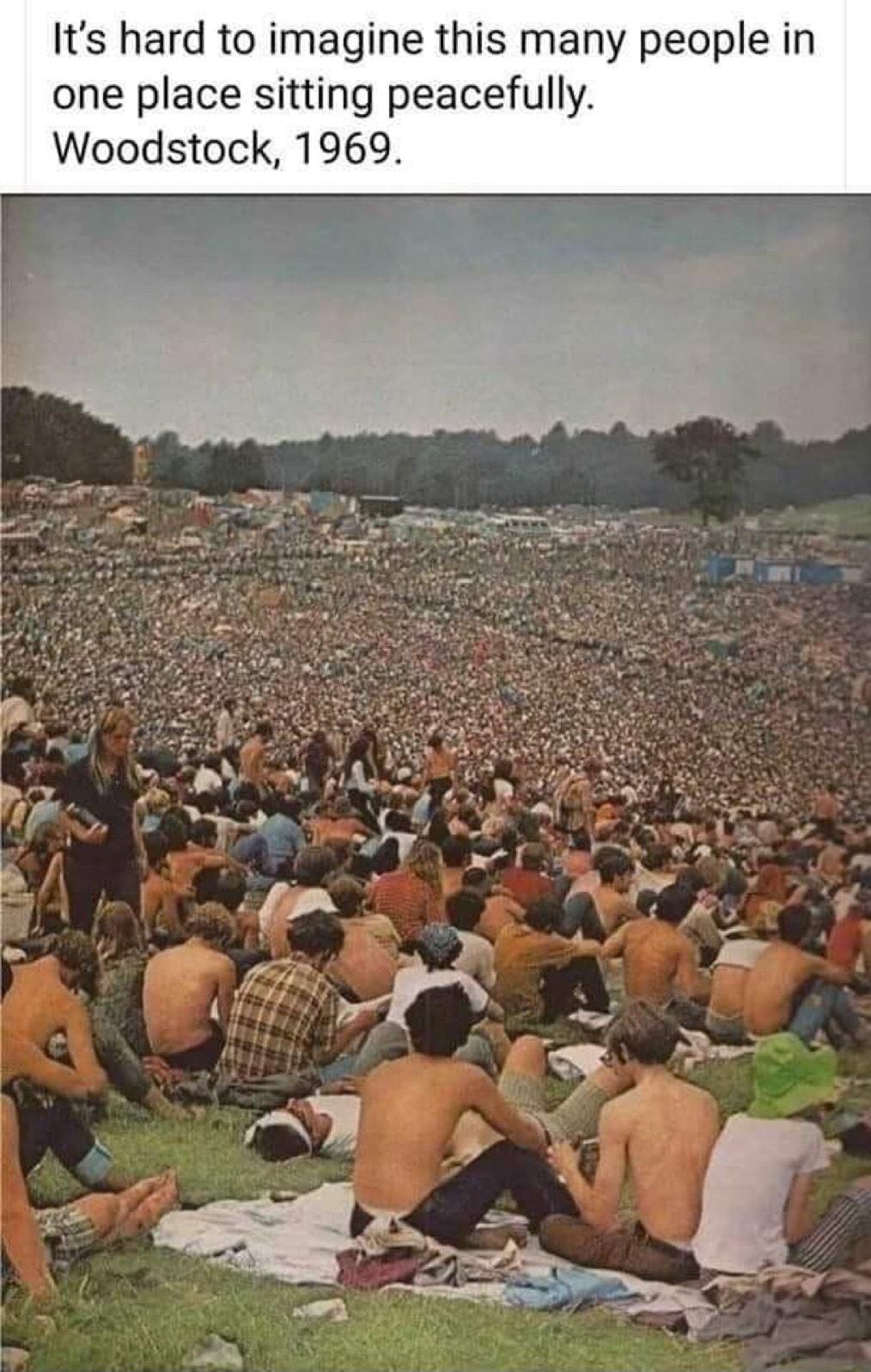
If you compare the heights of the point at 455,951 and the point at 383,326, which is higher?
the point at 383,326

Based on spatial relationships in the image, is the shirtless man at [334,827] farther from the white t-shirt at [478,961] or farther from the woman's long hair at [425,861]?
the white t-shirt at [478,961]

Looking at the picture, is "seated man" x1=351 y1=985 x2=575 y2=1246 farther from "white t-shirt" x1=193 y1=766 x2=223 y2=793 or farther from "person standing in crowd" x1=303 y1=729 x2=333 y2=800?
"white t-shirt" x1=193 y1=766 x2=223 y2=793

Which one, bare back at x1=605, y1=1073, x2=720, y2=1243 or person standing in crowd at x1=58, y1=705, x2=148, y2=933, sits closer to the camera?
bare back at x1=605, y1=1073, x2=720, y2=1243

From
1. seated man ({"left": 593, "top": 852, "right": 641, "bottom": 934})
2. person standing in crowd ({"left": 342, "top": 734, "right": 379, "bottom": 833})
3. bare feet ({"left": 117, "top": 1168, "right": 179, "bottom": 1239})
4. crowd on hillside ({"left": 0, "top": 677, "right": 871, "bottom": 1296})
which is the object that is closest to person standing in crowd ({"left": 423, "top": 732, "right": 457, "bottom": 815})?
crowd on hillside ({"left": 0, "top": 677, "right": 871, "bottom": 1296})

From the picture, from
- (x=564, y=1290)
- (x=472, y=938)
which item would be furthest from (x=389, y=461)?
(x=564, y=1290)
